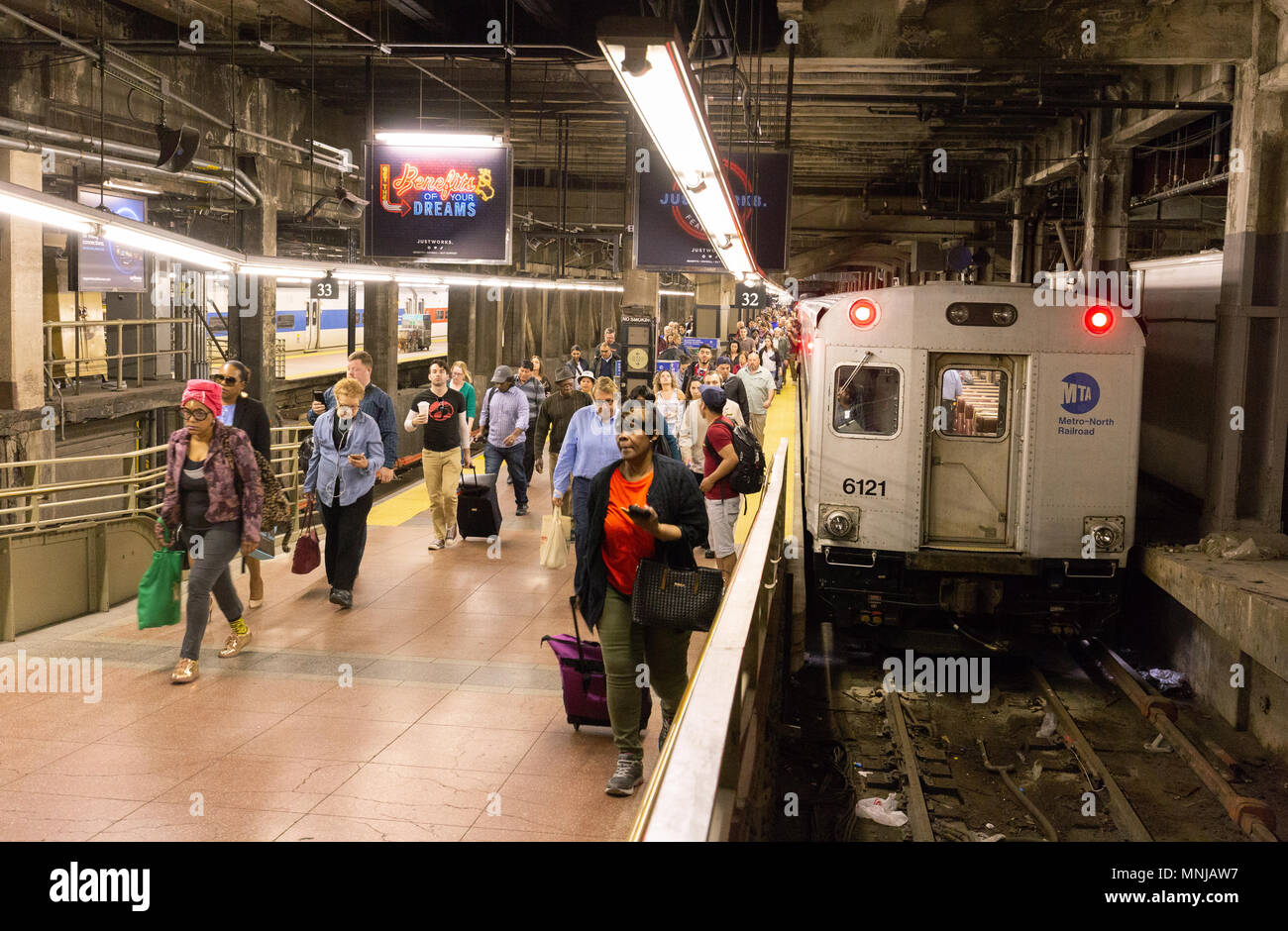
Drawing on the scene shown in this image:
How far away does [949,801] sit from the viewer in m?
8.37

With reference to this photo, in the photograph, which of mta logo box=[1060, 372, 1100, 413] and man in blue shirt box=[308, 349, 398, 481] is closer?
man in blue shirt box=[308, 349, 398, 481]

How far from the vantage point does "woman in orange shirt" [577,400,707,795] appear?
594 cm

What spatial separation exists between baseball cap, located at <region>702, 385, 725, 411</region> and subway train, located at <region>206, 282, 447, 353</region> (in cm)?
2416

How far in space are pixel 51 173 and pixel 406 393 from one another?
43.4ft

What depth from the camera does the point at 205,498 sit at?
763 centimetres

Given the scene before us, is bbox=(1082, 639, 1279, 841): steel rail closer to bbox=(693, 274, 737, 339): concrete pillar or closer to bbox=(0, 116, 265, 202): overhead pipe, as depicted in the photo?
bbox=(0, 116, 265, 202): overhead pipe

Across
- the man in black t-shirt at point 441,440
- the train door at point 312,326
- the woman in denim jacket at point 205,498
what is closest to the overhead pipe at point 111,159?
the man in black t-shirt at point 441,440

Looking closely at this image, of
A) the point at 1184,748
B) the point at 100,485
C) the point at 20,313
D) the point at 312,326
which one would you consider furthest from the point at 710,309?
the point at 1184,748

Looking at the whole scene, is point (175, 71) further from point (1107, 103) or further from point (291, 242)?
point (291, 242)

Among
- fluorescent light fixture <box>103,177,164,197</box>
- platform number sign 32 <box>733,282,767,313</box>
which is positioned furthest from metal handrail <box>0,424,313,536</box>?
platform number sign 32 <box>733,282,767,313</box>

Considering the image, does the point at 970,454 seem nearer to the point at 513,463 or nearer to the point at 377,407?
the point at 377,407

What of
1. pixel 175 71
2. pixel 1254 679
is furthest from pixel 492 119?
pixel 1254 679

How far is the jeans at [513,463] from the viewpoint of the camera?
13312mm

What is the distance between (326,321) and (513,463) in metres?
29.4
